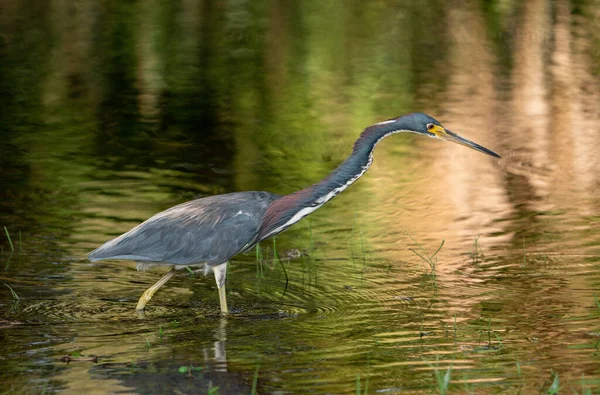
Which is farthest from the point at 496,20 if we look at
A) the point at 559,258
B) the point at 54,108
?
the point at 559,258

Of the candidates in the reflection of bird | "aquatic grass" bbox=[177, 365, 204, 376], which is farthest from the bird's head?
"aquatic grass" bbox=[177, 365, 204, 376]

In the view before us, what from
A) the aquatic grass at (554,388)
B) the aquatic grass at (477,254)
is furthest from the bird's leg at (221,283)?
the aquatic grass at (554,388)

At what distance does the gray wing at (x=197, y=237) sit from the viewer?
8.39 m

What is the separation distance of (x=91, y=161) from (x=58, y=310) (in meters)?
5.41

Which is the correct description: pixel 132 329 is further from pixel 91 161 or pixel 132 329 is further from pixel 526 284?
pixel 91 161

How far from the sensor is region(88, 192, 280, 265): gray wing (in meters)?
8.39

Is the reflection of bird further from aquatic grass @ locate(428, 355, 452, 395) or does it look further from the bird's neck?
aquatic grass @ locate(428, 355, 452, 395)

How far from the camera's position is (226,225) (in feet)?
27.7

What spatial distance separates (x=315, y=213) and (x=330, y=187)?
3003mm

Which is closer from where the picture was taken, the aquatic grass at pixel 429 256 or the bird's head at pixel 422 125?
the bird's head at pixel 422 125

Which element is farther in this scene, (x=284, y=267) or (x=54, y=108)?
(x=54, y=108)

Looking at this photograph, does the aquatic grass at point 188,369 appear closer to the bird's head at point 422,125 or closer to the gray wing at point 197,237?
the gray wing at point 197,237

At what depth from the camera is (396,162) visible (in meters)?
13.8

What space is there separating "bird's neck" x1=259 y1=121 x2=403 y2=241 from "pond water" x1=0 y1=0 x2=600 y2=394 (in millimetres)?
636
